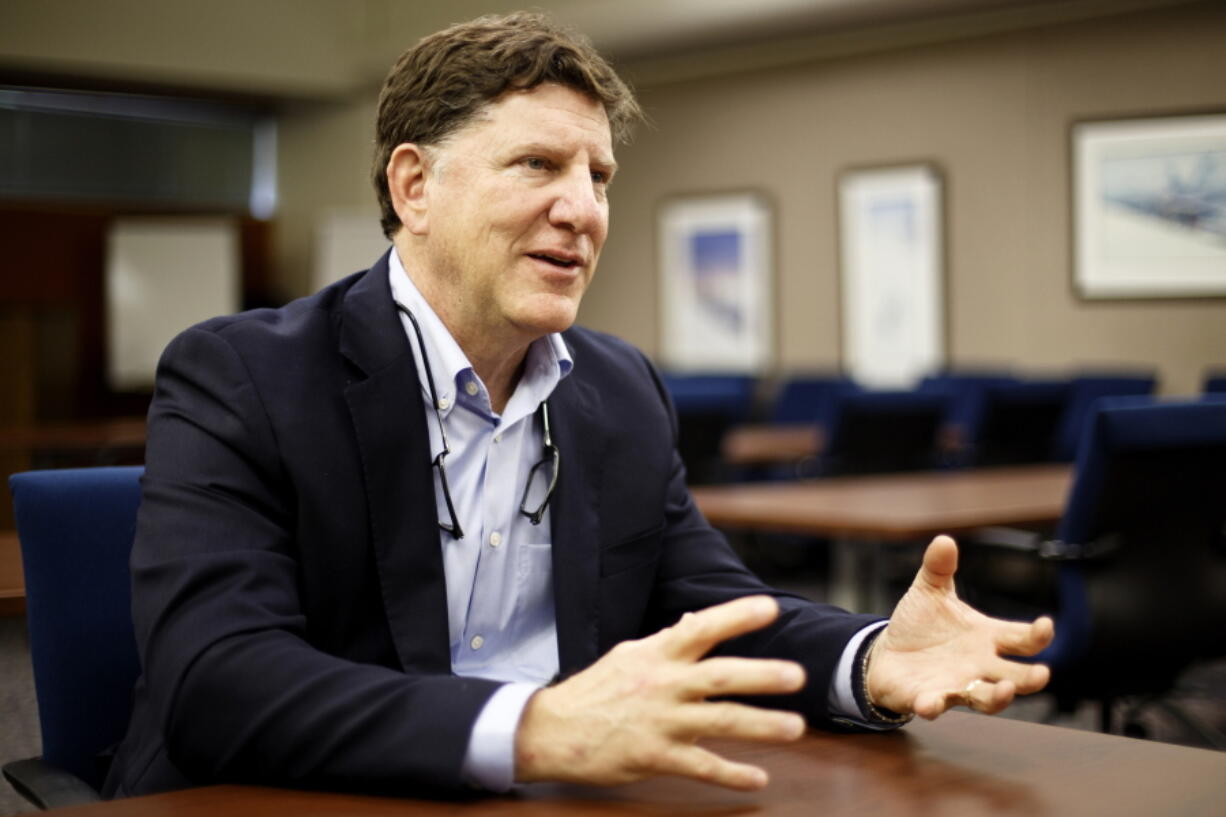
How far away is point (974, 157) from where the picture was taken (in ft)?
28.2

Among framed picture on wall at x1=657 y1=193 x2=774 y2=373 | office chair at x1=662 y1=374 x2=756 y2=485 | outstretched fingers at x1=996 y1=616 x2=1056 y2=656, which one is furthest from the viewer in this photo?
framed picture on wall at x1=657 y1=193 x2=774 y2=373

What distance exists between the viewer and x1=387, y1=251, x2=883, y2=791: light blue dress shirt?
1539 mm

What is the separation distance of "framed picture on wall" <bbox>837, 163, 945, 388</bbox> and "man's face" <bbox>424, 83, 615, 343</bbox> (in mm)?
7463

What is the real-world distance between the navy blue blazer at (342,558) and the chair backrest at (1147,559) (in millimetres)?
1453

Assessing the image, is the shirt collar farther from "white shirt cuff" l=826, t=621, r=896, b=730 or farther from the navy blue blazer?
"white shirt cuff" l=826, t=621, r=896, b=730

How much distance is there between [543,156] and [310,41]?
29.4 feet

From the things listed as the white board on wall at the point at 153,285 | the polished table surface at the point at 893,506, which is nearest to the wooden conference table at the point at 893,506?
the polished table surface at the point at 893,506

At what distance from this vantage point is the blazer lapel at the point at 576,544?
5.08ft

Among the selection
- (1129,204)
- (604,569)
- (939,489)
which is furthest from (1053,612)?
(1129,204)

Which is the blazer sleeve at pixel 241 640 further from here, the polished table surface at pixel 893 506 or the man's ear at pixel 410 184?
the polished table surface at pixel 893 506

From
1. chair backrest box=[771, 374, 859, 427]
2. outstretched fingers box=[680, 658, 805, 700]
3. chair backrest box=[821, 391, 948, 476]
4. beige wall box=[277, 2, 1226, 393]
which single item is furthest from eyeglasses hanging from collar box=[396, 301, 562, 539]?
chair backrest box=[771, 374, 859, 427]

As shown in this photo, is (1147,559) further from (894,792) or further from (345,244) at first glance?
(345,244)

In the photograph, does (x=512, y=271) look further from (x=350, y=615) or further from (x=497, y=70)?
(x=350, y=615)

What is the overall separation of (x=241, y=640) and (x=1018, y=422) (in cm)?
476
